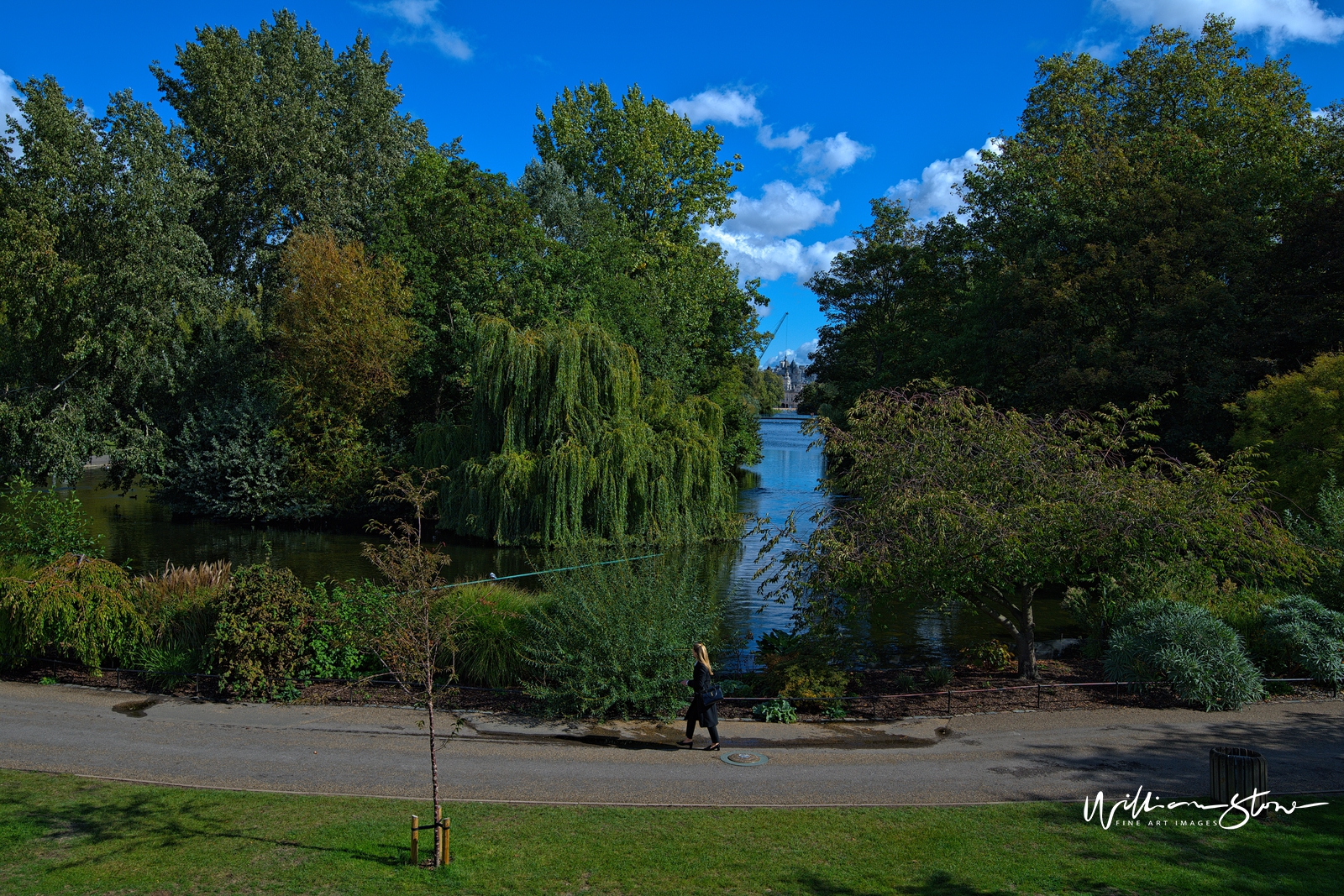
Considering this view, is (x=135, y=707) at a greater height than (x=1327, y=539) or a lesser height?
lesser

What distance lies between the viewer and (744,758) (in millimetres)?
11805

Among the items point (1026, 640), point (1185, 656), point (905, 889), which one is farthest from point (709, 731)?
point (1185, 656)

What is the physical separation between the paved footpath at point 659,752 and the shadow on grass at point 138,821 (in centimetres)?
74

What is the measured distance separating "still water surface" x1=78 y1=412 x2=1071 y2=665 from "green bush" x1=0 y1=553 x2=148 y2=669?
217 inches

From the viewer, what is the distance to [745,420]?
55.5 m

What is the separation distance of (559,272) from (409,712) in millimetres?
29359

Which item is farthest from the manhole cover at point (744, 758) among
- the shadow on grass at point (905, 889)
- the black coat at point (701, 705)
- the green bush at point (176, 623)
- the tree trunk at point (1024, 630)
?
the green bush at point (176, 623)

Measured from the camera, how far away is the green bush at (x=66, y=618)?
15094 mm

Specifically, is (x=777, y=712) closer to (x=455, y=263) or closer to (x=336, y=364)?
(x=336, y=364)

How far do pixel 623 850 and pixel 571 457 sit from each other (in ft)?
72.4

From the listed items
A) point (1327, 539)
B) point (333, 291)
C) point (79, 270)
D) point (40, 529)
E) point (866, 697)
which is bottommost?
point (866, 697)

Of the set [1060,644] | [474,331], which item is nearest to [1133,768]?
[1060,644]

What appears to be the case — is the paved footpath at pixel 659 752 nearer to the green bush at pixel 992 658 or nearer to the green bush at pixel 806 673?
the green bush at pixel 806 673

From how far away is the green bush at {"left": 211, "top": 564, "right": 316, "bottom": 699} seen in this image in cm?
1441
